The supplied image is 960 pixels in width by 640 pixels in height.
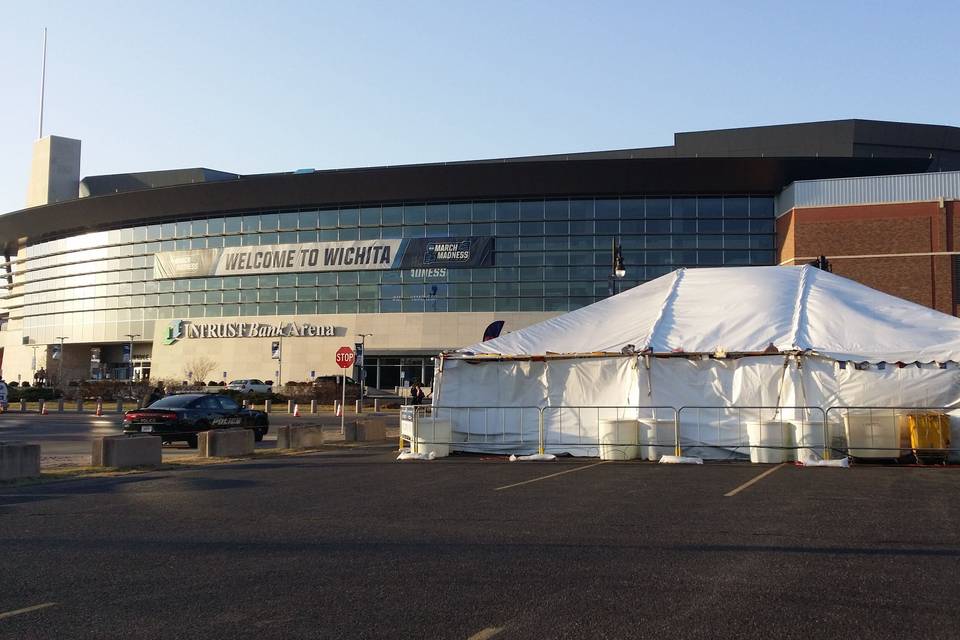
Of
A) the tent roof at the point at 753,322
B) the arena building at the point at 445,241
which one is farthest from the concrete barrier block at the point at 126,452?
the arena building at the point at 445,241

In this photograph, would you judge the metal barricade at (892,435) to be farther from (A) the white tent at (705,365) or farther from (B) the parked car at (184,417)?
(B) the parked car at (184,417)

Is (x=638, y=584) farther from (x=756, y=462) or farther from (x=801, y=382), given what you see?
(x=801, y=382)

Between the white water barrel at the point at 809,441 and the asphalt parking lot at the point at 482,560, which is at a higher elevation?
the white water barrel at the point at 809,441

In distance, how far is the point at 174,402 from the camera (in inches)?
1053

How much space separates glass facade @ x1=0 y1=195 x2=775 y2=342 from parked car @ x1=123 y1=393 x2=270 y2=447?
4416 cm

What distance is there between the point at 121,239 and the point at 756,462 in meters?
75.0

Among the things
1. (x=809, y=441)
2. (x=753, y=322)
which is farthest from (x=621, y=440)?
(x=753, y=322)

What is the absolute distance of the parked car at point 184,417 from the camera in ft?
84.5

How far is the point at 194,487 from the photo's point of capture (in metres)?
15.4

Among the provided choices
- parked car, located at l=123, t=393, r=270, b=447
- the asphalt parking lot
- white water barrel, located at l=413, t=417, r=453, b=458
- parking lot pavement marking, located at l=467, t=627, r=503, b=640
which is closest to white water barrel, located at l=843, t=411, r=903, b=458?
the asphalt parking lot

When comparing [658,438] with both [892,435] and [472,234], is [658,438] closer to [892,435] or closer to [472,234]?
[892,435]

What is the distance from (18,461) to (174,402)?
1006 centimetres

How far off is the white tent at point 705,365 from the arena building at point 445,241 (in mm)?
36201

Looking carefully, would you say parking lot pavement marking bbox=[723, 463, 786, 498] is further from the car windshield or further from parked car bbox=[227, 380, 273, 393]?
parked car bbox=[227, 380, 273, 393]
